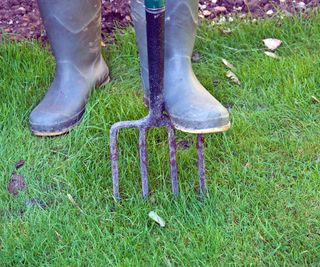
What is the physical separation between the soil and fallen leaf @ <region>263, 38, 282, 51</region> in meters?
0.21

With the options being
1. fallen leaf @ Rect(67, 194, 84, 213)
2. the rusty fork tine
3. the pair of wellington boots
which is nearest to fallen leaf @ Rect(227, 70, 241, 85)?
the pair of wellington boots

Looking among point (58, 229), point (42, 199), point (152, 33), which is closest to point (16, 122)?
point (42, 199)

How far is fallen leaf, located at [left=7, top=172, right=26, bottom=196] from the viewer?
2106 millimetres

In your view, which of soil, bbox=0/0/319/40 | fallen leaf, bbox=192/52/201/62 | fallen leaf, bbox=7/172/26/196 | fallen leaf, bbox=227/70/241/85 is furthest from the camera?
soil, bbox=0/0/319/40

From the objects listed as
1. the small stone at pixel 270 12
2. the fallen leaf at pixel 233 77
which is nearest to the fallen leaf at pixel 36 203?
the fallen leaf at pixel 233 77

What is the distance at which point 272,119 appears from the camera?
7.57 feet

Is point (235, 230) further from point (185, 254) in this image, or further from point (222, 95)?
point (222, 95)

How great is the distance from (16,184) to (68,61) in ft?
1.55

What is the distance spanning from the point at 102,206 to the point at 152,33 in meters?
0.54

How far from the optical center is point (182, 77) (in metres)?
2.12

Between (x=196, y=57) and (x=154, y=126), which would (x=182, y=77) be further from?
(x=196, y=57)

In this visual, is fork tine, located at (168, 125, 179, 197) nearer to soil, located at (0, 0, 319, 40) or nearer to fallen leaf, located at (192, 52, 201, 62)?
fallen leaf, located at (192, 52, 201, 62)

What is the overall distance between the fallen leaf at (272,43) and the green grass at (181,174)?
0.04 m

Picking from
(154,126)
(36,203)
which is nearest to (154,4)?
(154,126)
